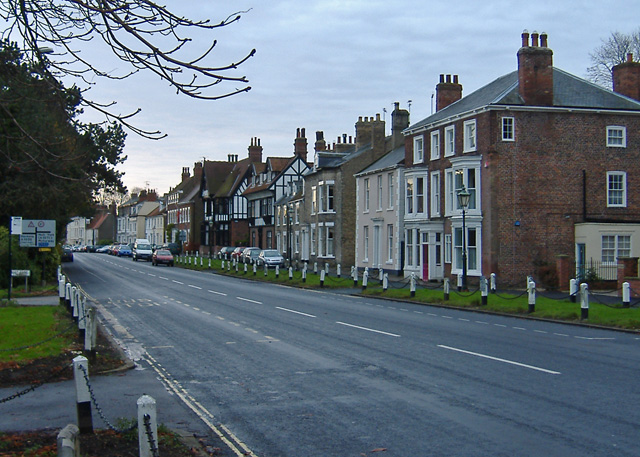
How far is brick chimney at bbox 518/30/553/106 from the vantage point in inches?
1419

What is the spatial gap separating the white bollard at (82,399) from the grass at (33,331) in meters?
5.89

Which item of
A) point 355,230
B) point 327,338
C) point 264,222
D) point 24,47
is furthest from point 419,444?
point 264,222

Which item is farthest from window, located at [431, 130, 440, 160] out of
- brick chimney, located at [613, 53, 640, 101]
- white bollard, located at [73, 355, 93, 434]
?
white bollard, located at [73, 355, 93, 434]

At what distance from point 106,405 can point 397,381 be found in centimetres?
→ 431

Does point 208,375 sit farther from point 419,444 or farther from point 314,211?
point 314,211

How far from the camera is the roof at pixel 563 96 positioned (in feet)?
118

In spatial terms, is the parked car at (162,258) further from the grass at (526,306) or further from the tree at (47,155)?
the grass at (526,306)

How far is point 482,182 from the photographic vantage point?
3634 centimetres

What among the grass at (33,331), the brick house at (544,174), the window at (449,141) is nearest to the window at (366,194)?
the window at (449,141)

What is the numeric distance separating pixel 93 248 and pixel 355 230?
8342 cm

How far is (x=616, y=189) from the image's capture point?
36.9m

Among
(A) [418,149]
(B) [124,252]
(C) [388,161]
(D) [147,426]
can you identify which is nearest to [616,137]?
(A) [418,149]

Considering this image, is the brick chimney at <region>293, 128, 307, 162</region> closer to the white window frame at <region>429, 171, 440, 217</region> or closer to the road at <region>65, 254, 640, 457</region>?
the white window frame at <region>429, 171, 440, 217</region>

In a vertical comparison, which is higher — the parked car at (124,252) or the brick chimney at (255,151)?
the brick chimney at (255,151)
